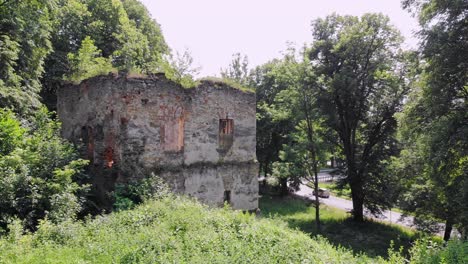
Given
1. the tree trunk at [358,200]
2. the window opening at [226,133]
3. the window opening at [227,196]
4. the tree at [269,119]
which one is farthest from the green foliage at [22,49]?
the tree trunk at [358,200]

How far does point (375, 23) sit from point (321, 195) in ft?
49.6

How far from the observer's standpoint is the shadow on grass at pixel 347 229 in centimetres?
1593

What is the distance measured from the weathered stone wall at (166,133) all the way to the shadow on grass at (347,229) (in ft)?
14.2

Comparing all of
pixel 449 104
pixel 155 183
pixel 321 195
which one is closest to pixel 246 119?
pixel 155 183

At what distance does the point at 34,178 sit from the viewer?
764 centimetres

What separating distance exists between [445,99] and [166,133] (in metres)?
8.82

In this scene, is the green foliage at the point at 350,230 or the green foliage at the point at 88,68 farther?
the green foliage at the point at 350,230

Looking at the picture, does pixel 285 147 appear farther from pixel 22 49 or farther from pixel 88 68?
pixel 22 49

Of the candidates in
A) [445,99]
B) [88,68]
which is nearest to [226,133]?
[88,68]

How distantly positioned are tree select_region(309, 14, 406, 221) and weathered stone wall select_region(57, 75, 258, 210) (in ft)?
26.4

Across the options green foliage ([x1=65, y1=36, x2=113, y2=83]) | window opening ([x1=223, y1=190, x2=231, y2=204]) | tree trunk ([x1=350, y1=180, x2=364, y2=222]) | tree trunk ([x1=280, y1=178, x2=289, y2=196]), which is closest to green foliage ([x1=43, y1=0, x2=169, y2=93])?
green foliage ([x1=65, y1=36, x2=113, y2=83])

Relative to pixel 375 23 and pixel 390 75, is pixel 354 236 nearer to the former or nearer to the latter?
pixel 390 75

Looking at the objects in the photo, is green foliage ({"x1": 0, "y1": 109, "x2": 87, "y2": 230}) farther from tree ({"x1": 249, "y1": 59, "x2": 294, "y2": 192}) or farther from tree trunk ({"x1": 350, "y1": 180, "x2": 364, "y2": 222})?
tree ({"x1": 249, "y1": 59, "x2": 294, "y2": 192})

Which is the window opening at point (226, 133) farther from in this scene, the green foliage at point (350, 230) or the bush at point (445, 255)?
the bush at point (445, 255)
